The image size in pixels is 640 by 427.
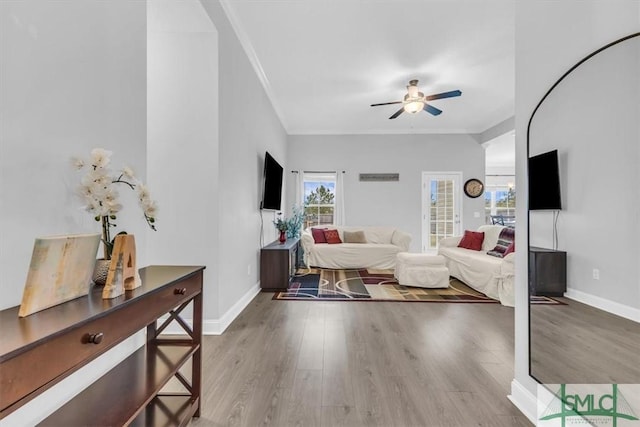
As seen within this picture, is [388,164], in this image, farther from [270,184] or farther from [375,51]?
[375,51]

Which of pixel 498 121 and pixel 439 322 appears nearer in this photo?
pixel 439 322

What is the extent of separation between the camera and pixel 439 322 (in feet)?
10.1

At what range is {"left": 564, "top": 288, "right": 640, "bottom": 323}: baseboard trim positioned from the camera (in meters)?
1.17

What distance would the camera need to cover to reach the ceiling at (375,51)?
2939 millimetres

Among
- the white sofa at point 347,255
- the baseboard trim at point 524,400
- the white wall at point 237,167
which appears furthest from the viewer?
the white sofa at point 347,255

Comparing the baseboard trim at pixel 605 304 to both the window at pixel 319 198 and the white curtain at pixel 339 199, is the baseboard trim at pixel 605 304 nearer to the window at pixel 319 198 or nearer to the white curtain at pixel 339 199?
the white curtain at pixel 339 199

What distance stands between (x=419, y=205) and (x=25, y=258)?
693 cm

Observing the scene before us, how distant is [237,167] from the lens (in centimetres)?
330

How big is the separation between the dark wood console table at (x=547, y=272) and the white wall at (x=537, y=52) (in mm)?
77

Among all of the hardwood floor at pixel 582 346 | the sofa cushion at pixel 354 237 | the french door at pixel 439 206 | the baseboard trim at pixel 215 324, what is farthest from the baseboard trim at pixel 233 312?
the french door at pixel 439 206

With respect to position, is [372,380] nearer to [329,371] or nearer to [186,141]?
[329,371]

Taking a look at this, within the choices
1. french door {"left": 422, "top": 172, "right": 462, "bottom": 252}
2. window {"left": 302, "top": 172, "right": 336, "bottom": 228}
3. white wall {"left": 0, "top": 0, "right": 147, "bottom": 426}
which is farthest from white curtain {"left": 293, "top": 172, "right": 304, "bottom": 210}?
white wall {"left": 0, "top": 0, "right": 147, "bottom": 426}

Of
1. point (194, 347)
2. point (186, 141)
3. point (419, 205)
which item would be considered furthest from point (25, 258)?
point (419, 205)

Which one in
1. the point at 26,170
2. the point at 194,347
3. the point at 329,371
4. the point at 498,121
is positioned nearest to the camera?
the point at 26,170
